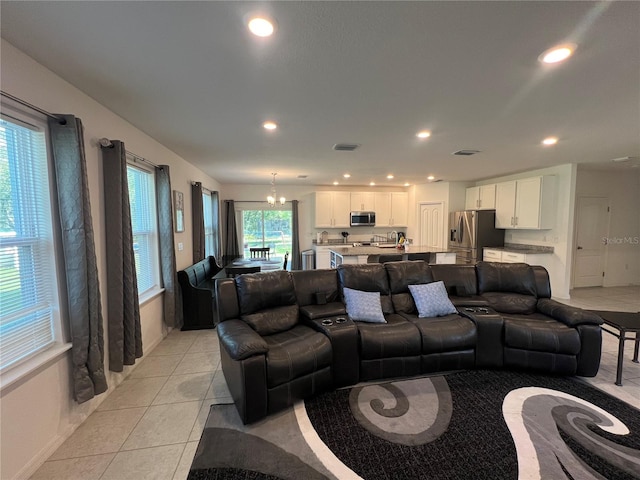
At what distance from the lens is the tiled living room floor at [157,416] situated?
1812 millimetres

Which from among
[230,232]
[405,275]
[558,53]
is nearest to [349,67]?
[558,53]

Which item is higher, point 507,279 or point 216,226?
point 216,226

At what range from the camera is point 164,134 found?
131 inches

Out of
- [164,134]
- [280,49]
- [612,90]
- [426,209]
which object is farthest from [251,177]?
[612,90]

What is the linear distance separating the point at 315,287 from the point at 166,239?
2.02 m

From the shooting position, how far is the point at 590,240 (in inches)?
244

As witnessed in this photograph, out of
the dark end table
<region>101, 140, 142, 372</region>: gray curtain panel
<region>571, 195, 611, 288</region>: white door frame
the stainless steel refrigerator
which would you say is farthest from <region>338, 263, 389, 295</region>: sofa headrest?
<region>571, 195, 611, 288</region>: white door frame

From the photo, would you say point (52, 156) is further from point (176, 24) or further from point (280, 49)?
point (280, 49)

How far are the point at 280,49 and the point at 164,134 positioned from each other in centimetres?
227

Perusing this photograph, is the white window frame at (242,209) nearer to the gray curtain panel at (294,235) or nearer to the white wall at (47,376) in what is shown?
the gray curtain panel at (294,235)

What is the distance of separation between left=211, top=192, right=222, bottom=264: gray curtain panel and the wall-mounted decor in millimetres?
2263

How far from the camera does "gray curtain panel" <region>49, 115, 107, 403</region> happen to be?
1968 mm

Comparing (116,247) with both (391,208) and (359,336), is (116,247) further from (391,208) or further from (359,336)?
(391,208)

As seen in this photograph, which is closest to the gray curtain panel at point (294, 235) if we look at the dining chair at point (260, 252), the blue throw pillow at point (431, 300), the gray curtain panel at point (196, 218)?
the dining chair at point (260, 252)
